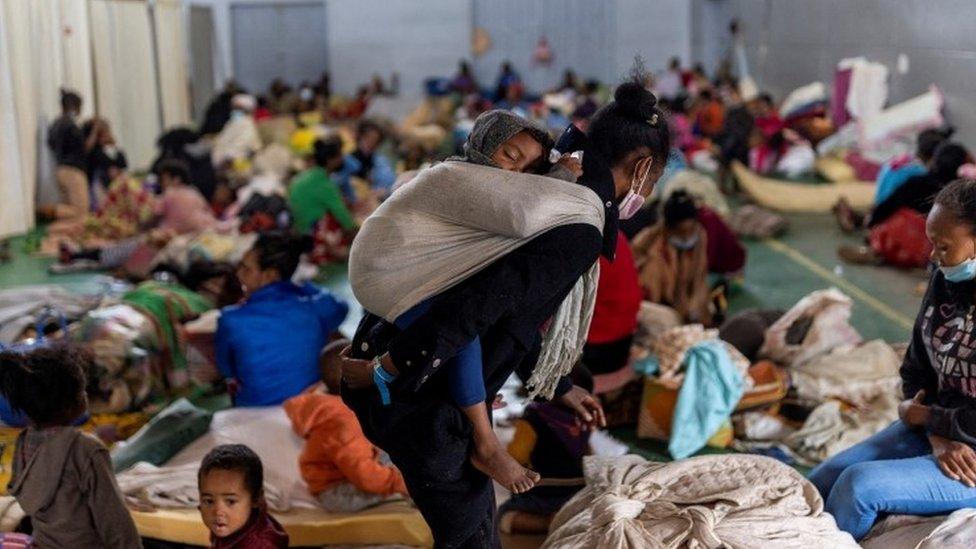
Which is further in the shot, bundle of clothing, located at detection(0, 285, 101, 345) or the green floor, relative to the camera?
the green floor

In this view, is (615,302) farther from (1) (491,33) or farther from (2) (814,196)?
(1) (491,33)

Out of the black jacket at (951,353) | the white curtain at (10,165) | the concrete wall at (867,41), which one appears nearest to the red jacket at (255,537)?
the black jacket at (951,353)

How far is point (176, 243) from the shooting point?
741 centimetres

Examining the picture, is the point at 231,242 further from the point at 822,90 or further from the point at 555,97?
the point at 555,97

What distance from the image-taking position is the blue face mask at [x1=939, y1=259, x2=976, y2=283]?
9.29 ft

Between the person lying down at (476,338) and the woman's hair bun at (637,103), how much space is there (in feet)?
0.57

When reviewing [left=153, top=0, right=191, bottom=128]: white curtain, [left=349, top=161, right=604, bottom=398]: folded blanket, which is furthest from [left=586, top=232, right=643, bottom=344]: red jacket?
[left=153, top=0, right=191, bottom=128]: white curtain

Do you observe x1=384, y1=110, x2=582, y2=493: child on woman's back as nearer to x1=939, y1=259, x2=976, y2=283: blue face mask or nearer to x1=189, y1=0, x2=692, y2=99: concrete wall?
x1=939, y1=259, x2=976, y2=283: blue face mask

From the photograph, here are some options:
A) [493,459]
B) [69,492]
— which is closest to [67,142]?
[69,492]

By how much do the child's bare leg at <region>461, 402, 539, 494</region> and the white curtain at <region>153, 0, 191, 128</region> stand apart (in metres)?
13.1

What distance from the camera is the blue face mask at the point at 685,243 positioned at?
5820 mm

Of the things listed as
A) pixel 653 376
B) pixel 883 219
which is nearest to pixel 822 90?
pixel 883 219

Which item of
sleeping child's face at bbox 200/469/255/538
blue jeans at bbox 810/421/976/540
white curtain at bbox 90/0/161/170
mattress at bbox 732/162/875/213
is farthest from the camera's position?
white curtain at bbox 90/0/161/170

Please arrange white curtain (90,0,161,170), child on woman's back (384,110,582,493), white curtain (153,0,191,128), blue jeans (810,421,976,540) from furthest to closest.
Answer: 1. white curtain (153,0,191,128)
2. white curtain (90,0,161,170)
3. blue jeans (810,421,976,540)
4. child on woman's back (384,110,582,493)
